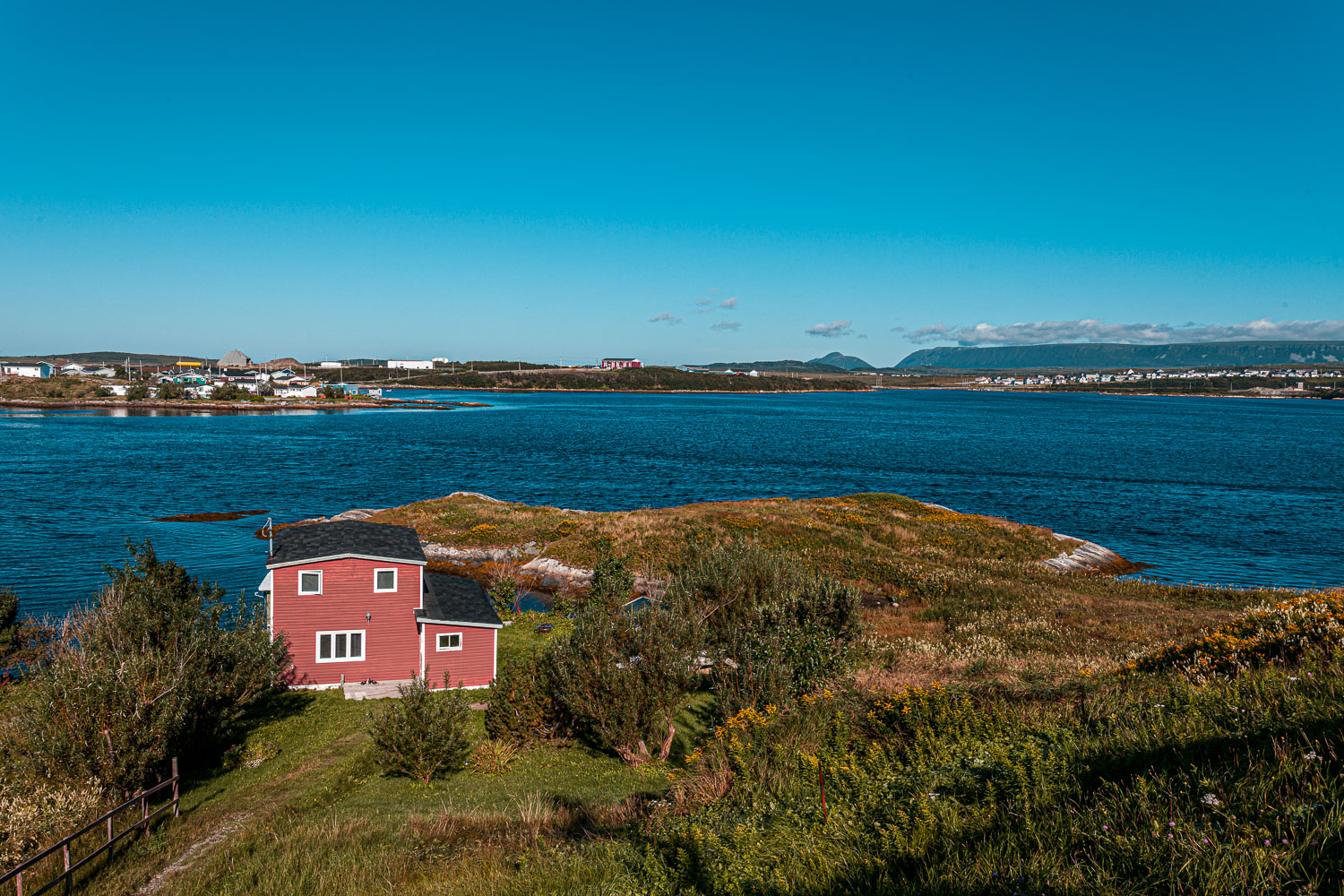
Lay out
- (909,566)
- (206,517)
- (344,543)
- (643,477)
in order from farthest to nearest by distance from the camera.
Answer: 1. (643,477)
2. (206,517)
3. (909,566)
4. (344,543)

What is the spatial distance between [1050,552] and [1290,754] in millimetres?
44494

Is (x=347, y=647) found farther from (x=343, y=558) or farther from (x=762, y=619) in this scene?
(x=762, y=619)

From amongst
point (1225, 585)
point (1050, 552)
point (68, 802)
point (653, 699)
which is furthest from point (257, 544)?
point (1225, 585)

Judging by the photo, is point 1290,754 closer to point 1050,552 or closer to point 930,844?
point 930,844

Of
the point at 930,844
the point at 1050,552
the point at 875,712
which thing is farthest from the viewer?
the point at 1050,552

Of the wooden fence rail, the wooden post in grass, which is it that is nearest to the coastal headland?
the wooden post in grass

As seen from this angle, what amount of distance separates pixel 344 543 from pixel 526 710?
11785mm

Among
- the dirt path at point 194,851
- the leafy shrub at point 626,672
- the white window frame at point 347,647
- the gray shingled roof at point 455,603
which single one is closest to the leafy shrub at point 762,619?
the leafy shrub at point 626,672

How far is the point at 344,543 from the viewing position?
28.2 m

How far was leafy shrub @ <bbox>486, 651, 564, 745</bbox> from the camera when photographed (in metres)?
21.3

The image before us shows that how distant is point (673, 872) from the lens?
9.07 m

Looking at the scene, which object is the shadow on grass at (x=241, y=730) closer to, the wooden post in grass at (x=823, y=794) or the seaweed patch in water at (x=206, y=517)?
the wooden post in grass at (x=823, y=794)

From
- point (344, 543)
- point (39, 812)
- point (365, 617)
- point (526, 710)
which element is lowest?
point (526, 710)

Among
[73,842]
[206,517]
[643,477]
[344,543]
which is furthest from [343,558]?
[643,477]
